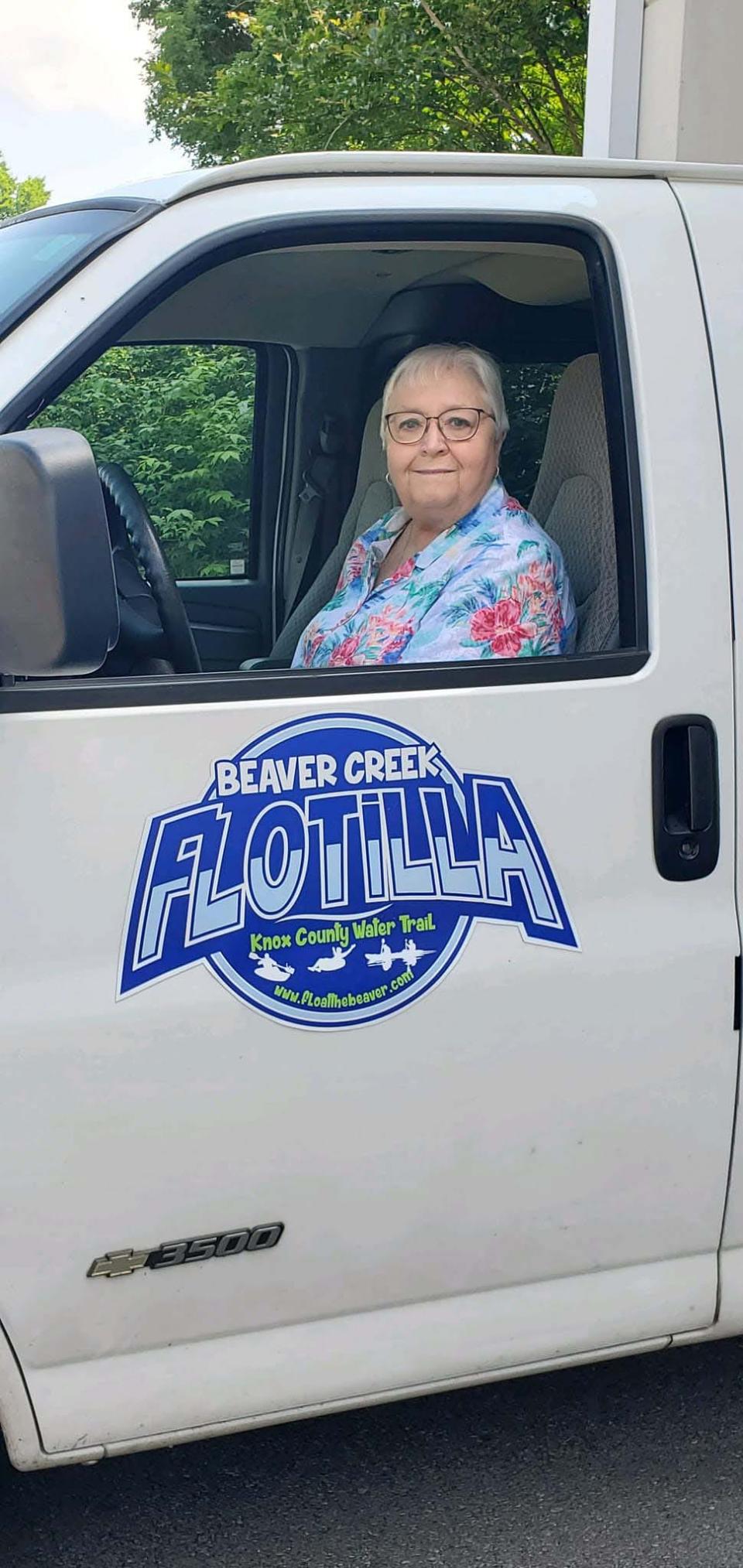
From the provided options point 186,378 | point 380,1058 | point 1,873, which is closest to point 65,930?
point 1,873

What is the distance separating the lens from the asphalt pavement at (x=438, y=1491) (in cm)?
230

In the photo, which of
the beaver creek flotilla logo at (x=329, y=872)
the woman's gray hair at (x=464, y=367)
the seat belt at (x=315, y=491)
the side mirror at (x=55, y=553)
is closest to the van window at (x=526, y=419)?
the woman's gray hair at (x=464, y=367)

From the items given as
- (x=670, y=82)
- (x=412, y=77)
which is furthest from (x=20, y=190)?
(x=670, y=82)

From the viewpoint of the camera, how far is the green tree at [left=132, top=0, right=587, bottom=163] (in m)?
14.5

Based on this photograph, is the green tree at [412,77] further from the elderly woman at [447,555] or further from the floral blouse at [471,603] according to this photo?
the floral blouse at [471,603]

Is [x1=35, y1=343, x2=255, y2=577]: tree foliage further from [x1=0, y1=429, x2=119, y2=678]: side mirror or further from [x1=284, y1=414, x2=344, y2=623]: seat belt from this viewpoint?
[x1=0, y1=429, x2=119, y2=678]: side mirror

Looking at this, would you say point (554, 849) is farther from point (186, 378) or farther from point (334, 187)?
point (186, 378)

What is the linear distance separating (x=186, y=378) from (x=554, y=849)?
54.6 inches

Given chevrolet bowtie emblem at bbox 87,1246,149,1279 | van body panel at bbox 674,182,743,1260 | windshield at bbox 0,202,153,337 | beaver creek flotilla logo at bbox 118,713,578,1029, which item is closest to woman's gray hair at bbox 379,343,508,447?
van body panel at bbox 674,182,743,1260

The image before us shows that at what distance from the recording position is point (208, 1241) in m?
2.00

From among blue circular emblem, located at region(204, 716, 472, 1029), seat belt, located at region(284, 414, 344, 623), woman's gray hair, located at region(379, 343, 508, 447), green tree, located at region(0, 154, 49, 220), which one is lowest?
blue circular emblem, located at region(204, 716, 472, 1029)

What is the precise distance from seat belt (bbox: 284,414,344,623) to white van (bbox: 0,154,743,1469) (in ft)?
3.00

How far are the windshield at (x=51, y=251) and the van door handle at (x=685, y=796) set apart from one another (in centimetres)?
92

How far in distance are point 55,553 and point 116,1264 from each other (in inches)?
33.5
